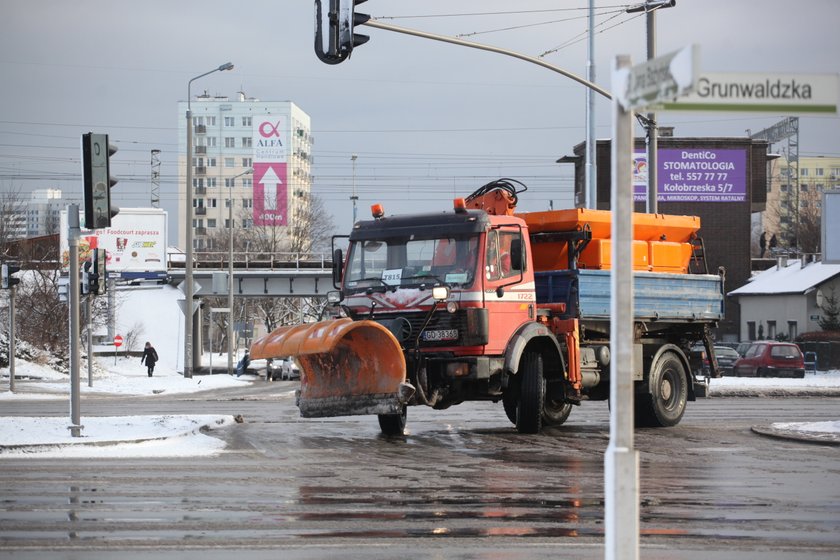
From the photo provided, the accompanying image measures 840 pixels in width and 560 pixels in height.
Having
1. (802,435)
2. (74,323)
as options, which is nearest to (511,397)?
(802,435)

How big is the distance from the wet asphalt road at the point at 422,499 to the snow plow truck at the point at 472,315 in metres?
0.78

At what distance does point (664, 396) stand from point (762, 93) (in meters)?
14.8

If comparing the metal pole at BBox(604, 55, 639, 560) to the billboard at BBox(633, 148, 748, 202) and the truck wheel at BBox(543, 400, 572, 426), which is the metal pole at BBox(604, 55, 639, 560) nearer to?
the truck wheel at BBox(543, 400, 572, 426)

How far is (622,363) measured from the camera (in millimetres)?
5812

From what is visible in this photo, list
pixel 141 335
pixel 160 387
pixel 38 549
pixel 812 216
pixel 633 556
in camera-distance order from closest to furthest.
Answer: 1. pixel 633 556
2. pixel 38 549
3. pixel 160 387
4. pixel 141 335
5. pixel 812 216

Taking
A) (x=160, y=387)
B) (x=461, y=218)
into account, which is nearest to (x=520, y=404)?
(x=461, y=218)

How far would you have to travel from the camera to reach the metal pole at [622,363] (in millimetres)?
5809

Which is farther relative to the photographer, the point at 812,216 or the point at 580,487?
the point at 812,216

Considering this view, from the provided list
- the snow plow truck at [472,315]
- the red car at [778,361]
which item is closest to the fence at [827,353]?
the red car at [778,361]

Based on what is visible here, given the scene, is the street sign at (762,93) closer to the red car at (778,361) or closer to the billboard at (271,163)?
the red car at (778,361)

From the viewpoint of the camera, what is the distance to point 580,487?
11992mm

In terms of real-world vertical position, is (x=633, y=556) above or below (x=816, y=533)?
above

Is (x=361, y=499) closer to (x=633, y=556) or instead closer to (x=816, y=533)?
(x=816, y=533)

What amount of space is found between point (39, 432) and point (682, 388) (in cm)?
1041
